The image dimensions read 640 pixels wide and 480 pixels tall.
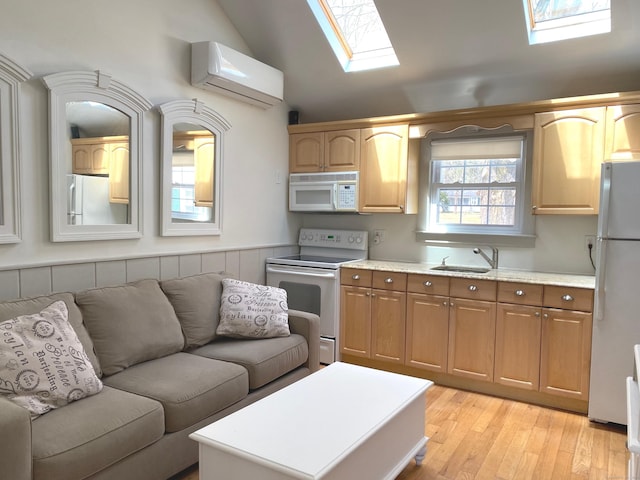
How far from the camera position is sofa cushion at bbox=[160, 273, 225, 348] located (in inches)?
113

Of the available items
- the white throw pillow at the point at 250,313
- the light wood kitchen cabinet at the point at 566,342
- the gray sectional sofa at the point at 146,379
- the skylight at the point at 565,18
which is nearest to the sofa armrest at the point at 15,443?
the gray sectional sofa at the point at 146,379

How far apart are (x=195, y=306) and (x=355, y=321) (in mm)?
1421

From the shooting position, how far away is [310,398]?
2109 millimetres

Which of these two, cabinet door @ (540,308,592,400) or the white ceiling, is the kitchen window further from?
cabinet door @ (540,308,592,400)

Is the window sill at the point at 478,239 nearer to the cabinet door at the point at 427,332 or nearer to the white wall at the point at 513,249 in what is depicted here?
the white wall at the point at 513,249

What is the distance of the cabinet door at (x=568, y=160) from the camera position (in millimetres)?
3086

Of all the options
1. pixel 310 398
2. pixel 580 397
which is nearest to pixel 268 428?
pixel 310 398

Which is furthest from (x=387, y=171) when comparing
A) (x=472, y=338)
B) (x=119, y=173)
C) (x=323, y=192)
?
(x=119, y=173)

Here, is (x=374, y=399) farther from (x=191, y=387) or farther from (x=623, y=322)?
(x=623, y=322)

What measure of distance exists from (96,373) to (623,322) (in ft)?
9.70

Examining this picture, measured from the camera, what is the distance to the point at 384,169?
3.88 meters

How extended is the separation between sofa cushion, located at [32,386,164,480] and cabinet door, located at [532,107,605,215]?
2.82 metres

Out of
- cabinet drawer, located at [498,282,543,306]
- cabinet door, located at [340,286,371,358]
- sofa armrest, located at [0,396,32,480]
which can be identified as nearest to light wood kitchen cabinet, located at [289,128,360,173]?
cabinet door, located at [340,286,371,358]

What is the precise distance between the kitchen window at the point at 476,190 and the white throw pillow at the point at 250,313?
63.9 inches
